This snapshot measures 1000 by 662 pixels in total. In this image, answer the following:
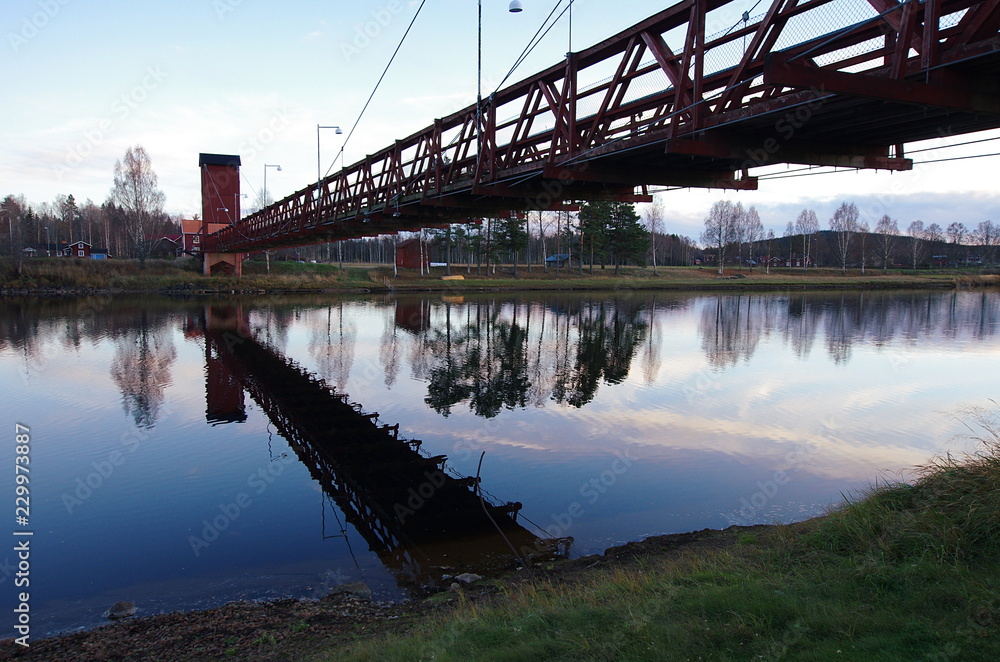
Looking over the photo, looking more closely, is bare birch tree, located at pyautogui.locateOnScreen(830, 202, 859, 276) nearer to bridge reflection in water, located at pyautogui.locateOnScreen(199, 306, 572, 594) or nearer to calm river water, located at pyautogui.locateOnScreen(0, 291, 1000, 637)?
calm river water, located at pyautogui.locateOnScreen(0, 291, 1000, 637)

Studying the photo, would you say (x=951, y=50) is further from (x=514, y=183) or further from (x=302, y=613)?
(x=302, y=613)

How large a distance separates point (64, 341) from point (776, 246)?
128797mm

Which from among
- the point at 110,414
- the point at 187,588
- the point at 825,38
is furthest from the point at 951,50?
the point at 110,414

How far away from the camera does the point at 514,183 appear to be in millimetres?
14695

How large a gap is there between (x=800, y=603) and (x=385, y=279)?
235 feet

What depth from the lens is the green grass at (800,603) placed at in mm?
4684

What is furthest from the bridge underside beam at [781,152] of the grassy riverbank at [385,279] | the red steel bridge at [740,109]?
the grassy riverbank at [385,279]

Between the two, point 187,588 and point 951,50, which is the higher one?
point 951,50

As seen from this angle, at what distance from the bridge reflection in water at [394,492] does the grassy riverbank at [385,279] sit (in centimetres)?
4806

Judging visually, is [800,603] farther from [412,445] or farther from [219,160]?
[219,160]

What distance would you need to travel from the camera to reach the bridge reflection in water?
9.41 m

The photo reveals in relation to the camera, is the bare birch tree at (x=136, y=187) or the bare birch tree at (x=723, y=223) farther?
the bare birch tree at (x=723, y=223)

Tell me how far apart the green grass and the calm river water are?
2654 mm

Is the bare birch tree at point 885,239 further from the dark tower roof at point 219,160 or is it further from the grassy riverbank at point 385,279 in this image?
the dark tower roof at point 219,160
